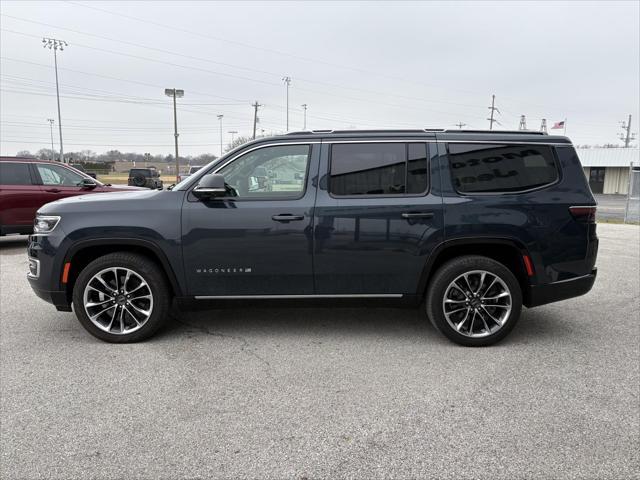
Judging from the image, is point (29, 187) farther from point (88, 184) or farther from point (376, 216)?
point (376, 216)

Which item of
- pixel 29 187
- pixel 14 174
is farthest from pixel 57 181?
pixel 14 174

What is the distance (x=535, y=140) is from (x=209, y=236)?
3.08m

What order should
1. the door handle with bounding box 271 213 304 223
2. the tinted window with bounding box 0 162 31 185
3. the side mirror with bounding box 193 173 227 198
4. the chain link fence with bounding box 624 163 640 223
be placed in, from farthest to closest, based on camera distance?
1. the chain link fence with bounding box 624 163 640 223
2. the tinted window with bounding box 0 162 31 185
3. the door handle with bounding box 271 213 304 223
4. the side mirror with bounding box 193 173 227 198

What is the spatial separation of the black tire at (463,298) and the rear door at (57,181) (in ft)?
28.0

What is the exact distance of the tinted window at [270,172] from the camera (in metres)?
4.24

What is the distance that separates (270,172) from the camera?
169 inches

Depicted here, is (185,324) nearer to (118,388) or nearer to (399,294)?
(118,388)

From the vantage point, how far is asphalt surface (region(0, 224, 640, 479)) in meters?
2.60

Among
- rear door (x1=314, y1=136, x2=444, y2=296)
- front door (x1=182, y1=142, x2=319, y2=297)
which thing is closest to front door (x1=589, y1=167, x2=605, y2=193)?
rear door (x1=314, y1=136, x2=444, y2=296)


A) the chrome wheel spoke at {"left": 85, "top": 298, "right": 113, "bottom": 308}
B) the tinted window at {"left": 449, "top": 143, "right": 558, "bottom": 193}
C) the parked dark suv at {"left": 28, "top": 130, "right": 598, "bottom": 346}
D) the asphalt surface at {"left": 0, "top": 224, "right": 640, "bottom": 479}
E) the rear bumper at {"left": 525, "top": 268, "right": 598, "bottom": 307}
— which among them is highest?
the tinted window at {"left": 449, "top": 143, "right": 558, "bottom": 193}

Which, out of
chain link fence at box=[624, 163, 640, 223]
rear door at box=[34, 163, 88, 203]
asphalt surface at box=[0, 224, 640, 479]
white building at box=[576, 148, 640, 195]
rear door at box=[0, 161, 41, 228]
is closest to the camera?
asphalt surface at box=[0, 224, 640, 479]

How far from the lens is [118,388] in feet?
11.4

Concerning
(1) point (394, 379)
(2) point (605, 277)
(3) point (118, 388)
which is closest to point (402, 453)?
(1) point (394, 379)

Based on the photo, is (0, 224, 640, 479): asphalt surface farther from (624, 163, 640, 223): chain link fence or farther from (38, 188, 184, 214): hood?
(624, 163, 640, 223): chain link fence
